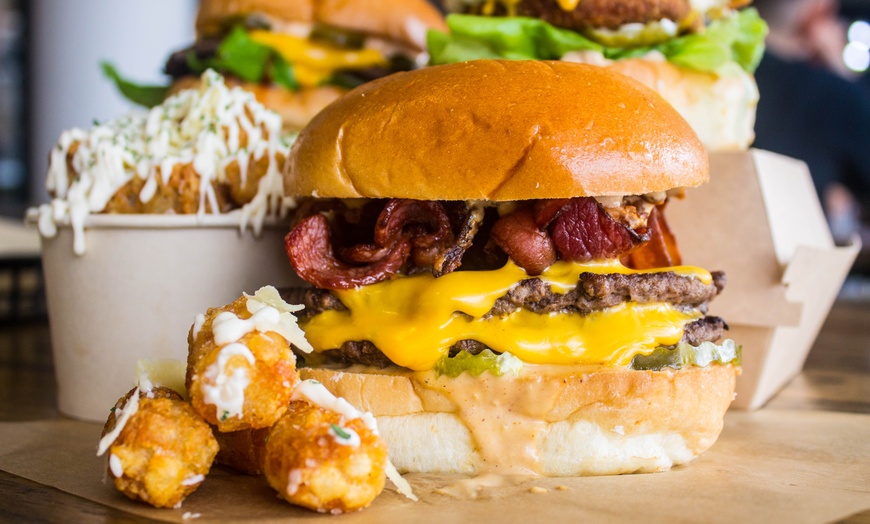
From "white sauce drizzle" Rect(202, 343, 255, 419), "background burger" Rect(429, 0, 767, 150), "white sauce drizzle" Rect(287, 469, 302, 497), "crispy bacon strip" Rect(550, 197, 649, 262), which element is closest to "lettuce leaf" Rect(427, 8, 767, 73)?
"background burger" Rect(429, 0, 767, 150)

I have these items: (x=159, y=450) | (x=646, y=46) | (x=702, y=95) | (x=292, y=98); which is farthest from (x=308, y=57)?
(x=159, y=450)

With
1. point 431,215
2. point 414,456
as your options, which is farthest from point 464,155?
point 414,456

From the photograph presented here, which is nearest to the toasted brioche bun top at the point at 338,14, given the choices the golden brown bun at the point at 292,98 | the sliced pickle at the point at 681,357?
the golden brown bun at the point at 292,98

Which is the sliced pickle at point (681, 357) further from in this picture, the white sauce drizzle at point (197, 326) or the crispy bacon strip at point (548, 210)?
the white sauce drizzle at point (197, 326)

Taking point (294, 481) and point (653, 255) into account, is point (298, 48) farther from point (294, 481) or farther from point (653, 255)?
point (294, 481)

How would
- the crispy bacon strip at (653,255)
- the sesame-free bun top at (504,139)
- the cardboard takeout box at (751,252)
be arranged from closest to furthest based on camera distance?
the sesame-free bun top at (504,139) → the crispy bacon strip at (653,255) → the cardboard takeout box at (751,252)

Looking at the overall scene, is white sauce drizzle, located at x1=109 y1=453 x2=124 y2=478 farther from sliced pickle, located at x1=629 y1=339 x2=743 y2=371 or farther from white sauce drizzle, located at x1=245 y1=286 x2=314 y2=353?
sliced pickle, located at x1=629 y1=339 x2=743 y2=371

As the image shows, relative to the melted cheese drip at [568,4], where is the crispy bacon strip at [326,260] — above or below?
below
